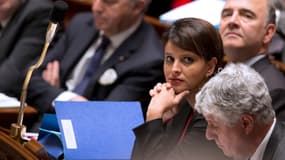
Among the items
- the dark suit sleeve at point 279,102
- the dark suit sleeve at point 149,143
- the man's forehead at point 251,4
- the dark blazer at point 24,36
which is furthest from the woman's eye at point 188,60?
the dark blazer at point 24,36

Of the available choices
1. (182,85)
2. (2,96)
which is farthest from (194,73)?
(2,96)

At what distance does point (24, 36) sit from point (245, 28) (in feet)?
4.88

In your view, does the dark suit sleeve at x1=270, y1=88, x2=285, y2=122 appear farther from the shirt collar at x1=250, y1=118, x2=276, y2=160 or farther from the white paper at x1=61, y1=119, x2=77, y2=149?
the white paper at x1=61, y1=119, x2=77, y2=149

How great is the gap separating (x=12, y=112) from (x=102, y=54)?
76 cm

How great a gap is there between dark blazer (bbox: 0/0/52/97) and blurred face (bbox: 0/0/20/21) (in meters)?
0.04

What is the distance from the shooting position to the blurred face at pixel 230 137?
2684 mm

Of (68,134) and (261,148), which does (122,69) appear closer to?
(68,134)

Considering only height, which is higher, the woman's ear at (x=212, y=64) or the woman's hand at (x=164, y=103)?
the woman's ear at (x=212, y=64)

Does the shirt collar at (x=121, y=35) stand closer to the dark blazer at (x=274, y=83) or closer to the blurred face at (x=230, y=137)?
the dark blazer at (x=274, y=83)

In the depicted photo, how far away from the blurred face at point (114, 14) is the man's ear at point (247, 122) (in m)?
1.77

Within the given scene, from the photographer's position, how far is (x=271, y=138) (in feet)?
8.96

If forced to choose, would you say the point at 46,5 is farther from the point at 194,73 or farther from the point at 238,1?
the point at 194,73

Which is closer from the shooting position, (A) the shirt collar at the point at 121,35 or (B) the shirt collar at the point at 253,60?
(B) the shirt collar at the point at 253,60

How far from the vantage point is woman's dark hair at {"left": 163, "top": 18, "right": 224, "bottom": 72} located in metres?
3.24
